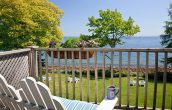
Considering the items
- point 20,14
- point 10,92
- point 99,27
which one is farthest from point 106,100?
point 99,27

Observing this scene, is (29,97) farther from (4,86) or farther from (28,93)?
(4,86)

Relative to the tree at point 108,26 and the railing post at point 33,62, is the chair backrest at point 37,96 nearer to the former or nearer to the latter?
the railing post at point 33,62

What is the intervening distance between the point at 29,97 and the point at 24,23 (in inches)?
643

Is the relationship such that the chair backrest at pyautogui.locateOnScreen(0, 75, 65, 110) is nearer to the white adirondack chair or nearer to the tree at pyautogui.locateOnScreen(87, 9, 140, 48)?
the white adirondack chair

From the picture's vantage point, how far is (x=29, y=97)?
2.61 meters

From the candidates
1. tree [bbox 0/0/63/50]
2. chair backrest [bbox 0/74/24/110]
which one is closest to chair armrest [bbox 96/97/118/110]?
chair backrest [bbox 0/74/24/110]

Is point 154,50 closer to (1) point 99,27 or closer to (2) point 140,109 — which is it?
(2) point 140,109

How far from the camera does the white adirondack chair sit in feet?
7.71

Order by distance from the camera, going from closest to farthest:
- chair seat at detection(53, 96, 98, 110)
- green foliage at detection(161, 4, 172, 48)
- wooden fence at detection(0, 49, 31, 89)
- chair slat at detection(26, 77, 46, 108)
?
chair slat at detection(26, 77, 46, 108)
chair seat at detection(53, 96, 98, 110)
wooden fence at detection(0, 49, 31, 89)
green foliage at detection(161, 4, 172, 48)

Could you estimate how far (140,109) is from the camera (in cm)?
425

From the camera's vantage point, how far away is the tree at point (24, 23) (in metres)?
17.6

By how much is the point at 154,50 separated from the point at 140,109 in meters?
1.02

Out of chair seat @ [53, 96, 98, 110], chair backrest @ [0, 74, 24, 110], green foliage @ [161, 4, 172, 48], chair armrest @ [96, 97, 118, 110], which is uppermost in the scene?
green foliage @ [161, 4, 172, 48]

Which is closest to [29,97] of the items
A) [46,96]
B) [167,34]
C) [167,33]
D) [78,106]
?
[46,96]
